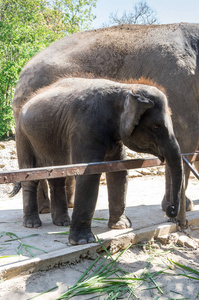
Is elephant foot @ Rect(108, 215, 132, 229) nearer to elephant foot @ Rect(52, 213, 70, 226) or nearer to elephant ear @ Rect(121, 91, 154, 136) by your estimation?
elephant foot @ Rect(52, 213, 70, 226)

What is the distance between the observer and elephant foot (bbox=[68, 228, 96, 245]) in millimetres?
3370

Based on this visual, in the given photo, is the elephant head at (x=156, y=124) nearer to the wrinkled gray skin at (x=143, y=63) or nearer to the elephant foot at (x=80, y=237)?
the elephant foot at (x=80, y=237)

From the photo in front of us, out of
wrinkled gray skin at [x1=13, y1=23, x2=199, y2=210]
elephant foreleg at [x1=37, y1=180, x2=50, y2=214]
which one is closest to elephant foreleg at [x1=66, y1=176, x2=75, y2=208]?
elephant foreleg at [x1=37, y1=180, x2=50, y2=214]

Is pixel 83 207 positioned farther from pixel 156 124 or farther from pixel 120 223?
pixel 156 124

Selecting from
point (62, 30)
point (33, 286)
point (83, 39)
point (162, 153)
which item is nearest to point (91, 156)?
point (162, 153)

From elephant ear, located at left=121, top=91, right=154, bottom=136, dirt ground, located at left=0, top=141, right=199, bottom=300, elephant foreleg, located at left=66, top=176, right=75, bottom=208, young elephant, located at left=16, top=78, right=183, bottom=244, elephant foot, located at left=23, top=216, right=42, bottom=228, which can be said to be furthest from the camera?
elephant foreleg, located at left=66, top=176, right=75, bottom=208

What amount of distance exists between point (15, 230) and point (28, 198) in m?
0.40

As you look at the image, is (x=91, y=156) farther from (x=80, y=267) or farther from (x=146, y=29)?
(x=146, y=29)

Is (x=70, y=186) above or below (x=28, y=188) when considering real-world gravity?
below

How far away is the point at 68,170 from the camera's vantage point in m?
2.79

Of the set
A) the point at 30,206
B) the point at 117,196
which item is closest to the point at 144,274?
the point at 117,196

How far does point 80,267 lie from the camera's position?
3.15 meters

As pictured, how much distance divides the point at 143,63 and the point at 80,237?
7.72ft

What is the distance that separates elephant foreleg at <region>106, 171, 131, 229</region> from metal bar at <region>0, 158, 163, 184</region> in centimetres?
56
